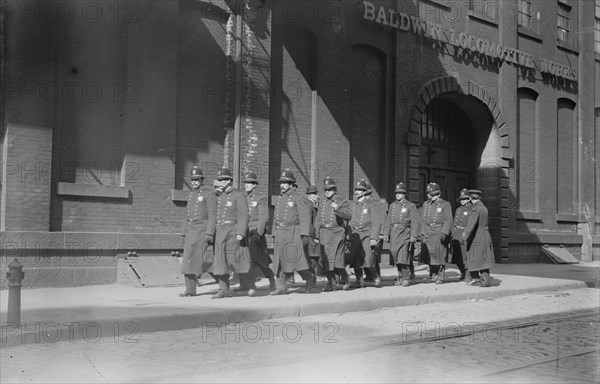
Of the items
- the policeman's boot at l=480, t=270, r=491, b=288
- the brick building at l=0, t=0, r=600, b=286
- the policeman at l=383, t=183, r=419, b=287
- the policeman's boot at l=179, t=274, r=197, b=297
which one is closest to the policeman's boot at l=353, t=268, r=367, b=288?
the policeman at l=383, t=183, r=419, b=287

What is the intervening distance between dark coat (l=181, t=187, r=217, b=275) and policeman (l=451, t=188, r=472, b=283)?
237 inches

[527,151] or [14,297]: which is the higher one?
[527,151]

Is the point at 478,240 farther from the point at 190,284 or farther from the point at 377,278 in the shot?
the point at 190,284

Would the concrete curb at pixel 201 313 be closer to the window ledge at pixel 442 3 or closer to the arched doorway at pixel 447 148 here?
the arched doorway at pixel 447 148

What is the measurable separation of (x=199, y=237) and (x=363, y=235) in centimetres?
347

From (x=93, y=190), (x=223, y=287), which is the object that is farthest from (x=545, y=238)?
(x=93, y=190)

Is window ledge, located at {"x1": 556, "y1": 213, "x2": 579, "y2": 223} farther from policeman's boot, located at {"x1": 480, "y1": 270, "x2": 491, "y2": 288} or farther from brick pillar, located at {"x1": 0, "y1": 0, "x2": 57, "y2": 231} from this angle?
brick pillar, located at {"x1": 0, "y1": 0, "x2": 57, "y2": 231}

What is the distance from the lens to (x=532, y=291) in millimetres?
14258

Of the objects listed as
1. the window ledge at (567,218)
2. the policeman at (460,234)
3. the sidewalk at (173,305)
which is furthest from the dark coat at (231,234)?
the window ledge at (567,218)

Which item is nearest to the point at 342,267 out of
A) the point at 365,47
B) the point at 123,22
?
the point at 123,22

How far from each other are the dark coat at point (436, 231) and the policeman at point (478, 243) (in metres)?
0.51

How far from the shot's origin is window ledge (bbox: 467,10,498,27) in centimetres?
2088

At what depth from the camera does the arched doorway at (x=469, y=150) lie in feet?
68.3

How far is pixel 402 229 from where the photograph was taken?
46.4 ft
